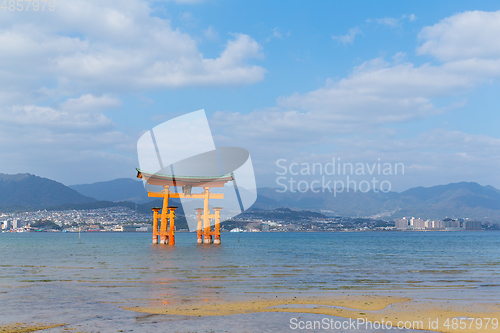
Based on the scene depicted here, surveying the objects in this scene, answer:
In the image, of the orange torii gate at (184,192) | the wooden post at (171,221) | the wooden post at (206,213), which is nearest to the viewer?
Result: the orange torii gate at (184,192)

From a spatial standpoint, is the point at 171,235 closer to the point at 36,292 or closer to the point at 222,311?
the point at 36,292

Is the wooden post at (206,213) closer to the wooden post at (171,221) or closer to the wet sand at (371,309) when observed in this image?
the wooden post at (171,221)

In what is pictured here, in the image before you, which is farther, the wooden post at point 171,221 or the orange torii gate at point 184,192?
the wooden post at point 171,221

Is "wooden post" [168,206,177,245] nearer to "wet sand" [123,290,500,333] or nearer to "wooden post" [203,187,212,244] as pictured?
"wooden post" [203,187,212,244]

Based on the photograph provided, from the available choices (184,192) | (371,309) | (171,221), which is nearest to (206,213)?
(184,192)

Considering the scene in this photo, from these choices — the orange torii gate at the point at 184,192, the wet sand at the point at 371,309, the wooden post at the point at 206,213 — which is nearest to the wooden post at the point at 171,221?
the orange torii gate at the point at 184,192

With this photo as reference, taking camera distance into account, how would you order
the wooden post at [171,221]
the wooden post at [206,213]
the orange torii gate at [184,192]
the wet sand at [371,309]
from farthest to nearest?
1. the wooden post at [206,213]
2. the wooden post at [171,221]
3. the orange torii gate at [184,192]
4. the wet sand at [371,309]

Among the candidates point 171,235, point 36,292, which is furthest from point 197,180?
→ point 36,292

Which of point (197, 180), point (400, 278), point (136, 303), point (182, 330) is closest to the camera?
point (182, 330)

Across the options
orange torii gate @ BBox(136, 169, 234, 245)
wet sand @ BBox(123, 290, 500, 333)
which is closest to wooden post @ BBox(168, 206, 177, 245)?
orange torii gate @ BBox(136, 169, 234, 245)

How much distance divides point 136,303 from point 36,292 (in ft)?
18.4

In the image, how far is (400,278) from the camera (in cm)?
2211

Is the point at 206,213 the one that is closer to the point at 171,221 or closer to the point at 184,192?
the point at 184,192

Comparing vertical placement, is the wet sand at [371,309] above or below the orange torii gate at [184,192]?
below
